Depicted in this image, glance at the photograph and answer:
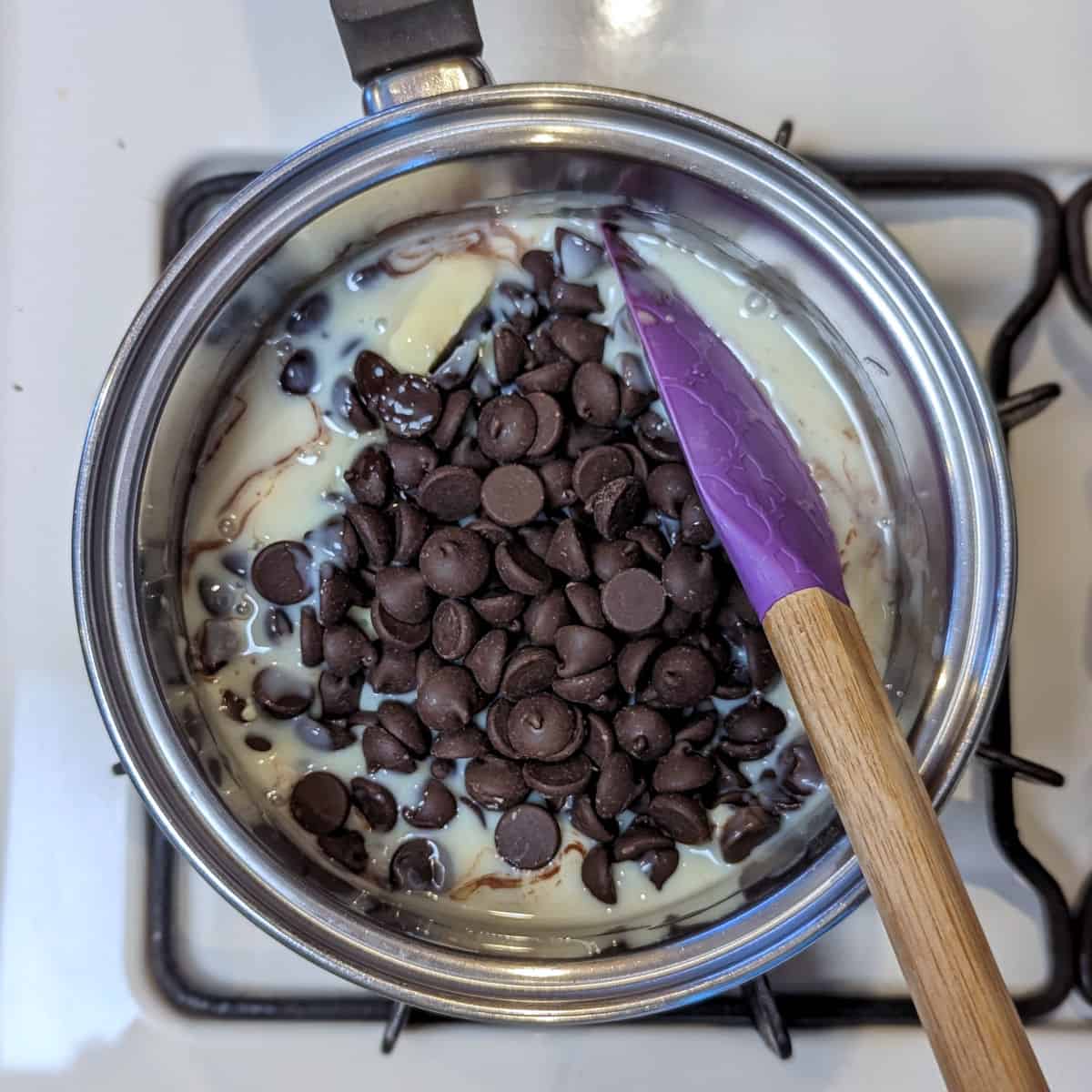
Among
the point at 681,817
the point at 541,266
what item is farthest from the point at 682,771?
the point at 541,266

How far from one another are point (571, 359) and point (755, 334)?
0.54 feet

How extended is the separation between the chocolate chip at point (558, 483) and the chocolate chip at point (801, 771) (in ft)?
0.93

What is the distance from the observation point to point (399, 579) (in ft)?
2.90

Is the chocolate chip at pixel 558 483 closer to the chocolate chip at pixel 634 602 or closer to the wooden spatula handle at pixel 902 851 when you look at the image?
the chocolate chip at pixel 634 602

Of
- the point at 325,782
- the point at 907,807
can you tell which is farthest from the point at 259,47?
the point at 907,807

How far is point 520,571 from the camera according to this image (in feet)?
2.91

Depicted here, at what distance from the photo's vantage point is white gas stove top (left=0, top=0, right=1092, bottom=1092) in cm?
92

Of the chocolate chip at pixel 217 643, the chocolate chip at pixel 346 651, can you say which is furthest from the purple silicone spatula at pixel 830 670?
the chocolate chip at pixel 217 643

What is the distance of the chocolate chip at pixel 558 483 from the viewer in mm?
907

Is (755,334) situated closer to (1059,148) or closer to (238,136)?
(1059,148)

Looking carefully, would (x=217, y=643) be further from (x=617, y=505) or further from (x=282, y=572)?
(x=617, y=505)

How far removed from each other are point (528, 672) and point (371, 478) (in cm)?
21

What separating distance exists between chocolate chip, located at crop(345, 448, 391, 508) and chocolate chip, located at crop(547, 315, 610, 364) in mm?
179

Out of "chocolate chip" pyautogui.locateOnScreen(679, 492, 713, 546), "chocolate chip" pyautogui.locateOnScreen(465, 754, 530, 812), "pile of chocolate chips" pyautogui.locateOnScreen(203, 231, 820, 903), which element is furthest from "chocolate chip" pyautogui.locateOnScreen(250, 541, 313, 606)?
"chocolate chip" pyautogui.locateOnScreen(679, 492, 713, 546)
